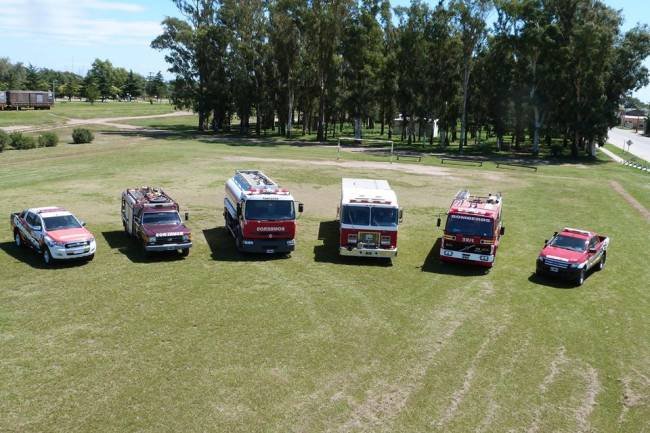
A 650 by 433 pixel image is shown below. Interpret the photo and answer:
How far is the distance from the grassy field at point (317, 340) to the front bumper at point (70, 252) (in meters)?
0.53

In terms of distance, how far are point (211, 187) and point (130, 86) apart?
154 m

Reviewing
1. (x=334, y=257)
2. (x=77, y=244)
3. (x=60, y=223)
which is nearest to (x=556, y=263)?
(x=334, y=257)

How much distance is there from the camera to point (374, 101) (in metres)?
81.2

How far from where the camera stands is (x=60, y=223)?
23.0 metres

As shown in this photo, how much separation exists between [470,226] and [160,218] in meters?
14.1

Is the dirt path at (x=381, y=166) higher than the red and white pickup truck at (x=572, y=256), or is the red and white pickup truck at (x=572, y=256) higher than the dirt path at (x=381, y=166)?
the dirt path at (x=381, y=166)

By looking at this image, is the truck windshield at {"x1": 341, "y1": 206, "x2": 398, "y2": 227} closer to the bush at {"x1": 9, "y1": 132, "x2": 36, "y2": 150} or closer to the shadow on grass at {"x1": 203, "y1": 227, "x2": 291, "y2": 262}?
the shadow on grass at {"x1": 203, "y1": 227, "x2": 291, "y2": 262}

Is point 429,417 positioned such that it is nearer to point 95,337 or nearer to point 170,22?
point 95,337

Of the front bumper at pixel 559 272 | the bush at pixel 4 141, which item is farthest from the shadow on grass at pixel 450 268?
the bush at pixel 4 141

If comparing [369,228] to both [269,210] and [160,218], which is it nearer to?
[269,210]

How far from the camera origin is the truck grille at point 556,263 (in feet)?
73.5

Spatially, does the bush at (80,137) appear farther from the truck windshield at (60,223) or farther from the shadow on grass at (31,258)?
the truck windshield at (60,223)

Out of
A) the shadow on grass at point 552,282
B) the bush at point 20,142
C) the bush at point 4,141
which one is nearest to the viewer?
the shadow on grass at point 552,282

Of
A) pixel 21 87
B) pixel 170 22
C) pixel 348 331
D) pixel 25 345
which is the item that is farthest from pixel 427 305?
pixel 21 87
